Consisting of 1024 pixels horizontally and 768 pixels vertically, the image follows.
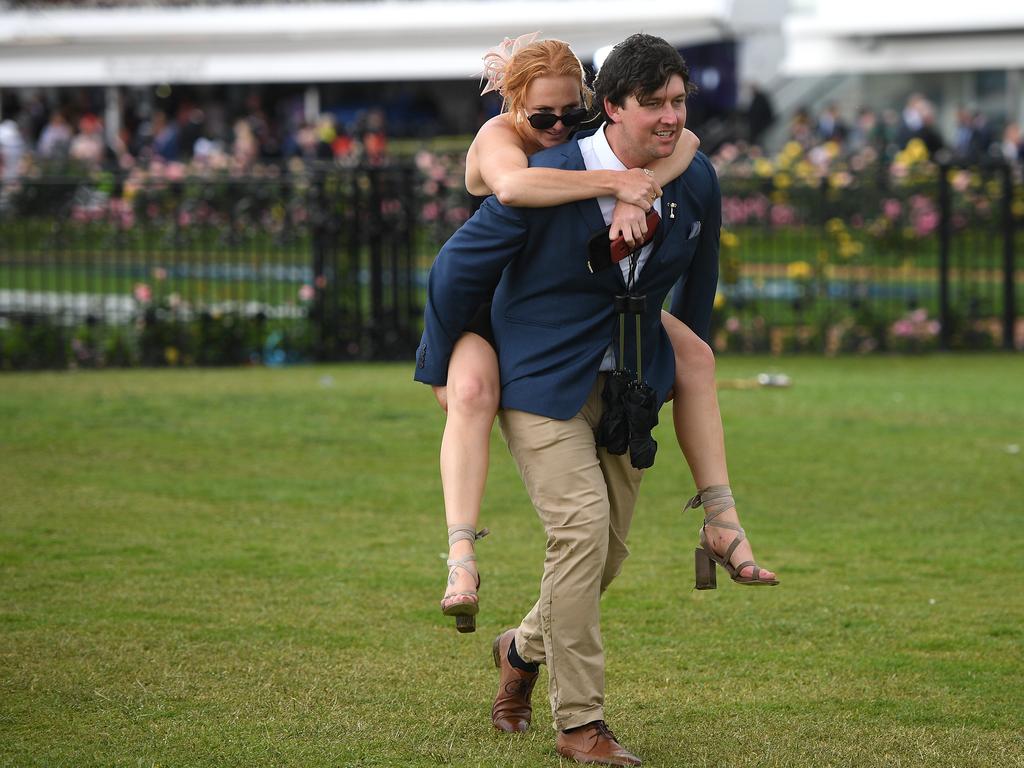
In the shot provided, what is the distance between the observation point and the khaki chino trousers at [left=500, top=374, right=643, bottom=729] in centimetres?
442

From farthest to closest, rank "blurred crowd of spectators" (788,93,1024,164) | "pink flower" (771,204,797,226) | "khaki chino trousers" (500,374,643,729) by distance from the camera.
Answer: "blurred crowd of spectators" (788,93,1024,164)
"pink flower" (771,204,797,226)
"khaki chino trousers" (500,374,643,729)

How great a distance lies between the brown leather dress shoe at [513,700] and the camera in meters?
4.84

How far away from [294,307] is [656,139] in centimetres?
1077

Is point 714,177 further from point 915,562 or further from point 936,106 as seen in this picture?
point 936,106

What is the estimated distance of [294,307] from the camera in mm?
14914

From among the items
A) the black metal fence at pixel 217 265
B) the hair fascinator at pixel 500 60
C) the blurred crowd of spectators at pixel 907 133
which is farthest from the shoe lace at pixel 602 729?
the blurred crowd of spectators at pixel 907 133

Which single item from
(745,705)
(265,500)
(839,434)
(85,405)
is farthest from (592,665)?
(85,405)

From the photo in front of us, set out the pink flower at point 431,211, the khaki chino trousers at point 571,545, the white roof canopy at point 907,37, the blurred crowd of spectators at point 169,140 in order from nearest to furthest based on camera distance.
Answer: the khaki chino trousers at point 571,545, the pink flower at point 431,211, the blurred crowd of spectators at point 169,140, the white roof canopy at point 907,37

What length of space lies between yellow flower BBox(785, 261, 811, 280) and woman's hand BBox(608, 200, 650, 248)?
1101cm

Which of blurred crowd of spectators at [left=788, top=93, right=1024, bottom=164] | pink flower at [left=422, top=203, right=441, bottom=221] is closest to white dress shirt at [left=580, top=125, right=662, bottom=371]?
pink flower at [left=422, top=203, right=441, bottom=221]

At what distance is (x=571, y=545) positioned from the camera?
14.5 ft

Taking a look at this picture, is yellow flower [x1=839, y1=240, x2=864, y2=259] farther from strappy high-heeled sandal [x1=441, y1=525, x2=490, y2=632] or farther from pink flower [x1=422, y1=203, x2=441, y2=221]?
strappy high-heeled sandal [x1=441, y1=525, x2=490, y2=632]

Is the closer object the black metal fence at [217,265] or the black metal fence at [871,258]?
the black metal fence at [217,265]

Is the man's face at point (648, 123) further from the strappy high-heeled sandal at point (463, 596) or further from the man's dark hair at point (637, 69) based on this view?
the strappy high-heeled sandal at point (463, 596)
